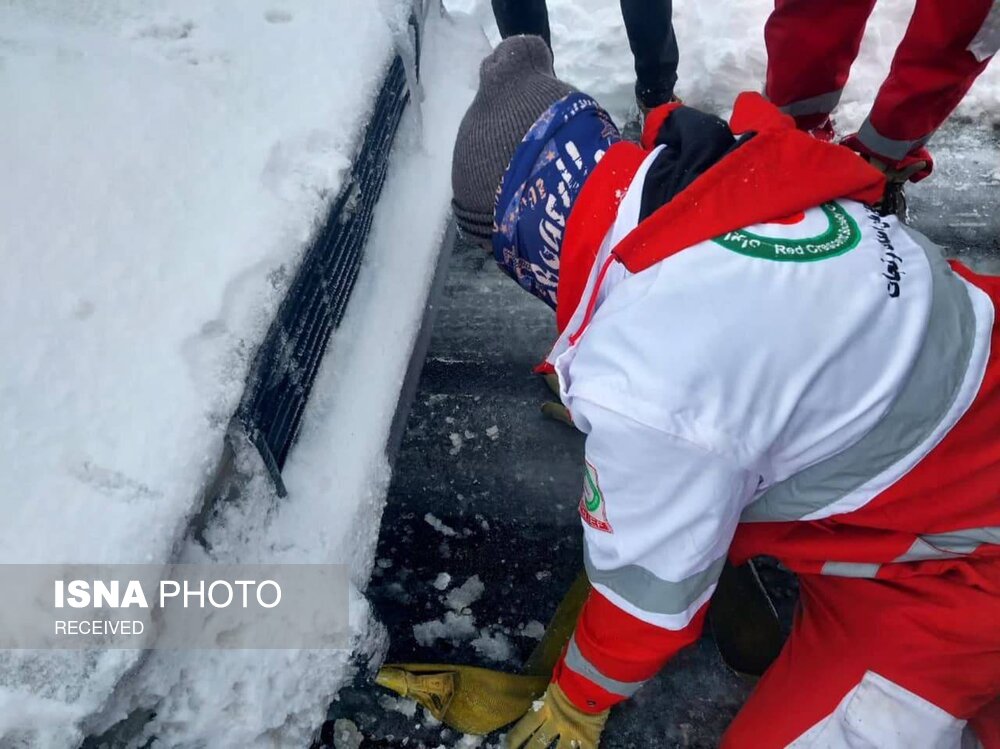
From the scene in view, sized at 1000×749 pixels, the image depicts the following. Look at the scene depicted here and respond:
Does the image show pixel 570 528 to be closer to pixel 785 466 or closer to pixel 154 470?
pixel 785 466

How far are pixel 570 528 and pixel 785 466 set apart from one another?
85 cm

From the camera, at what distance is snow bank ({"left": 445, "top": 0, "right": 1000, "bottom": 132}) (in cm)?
289

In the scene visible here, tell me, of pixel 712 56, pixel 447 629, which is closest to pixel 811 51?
pixel 712 56

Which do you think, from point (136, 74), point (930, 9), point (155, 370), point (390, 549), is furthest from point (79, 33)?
point (930, 9)

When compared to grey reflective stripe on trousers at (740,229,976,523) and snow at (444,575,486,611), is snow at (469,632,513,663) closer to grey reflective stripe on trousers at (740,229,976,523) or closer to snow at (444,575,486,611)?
snow at (444,575,486,611)

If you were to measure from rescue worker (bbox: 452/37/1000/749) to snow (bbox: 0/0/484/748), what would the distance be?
0.42 metres

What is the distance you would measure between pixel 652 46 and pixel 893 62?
763 millimetres

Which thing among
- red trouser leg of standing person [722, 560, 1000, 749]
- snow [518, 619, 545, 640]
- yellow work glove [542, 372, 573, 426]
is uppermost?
red trouser leg of standing person [722, 560, 1000, 749]

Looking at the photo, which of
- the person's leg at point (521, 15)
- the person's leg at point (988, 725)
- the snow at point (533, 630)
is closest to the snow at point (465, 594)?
the snow at point (533, 630)

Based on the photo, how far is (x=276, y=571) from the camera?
121cm

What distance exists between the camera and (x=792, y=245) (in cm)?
100

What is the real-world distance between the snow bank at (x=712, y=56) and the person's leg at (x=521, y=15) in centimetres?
33

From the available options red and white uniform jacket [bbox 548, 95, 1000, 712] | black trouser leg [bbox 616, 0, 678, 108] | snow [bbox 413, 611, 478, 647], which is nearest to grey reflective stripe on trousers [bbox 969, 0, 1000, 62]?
black trouser leg [bbox 616, 0, 678, 108]

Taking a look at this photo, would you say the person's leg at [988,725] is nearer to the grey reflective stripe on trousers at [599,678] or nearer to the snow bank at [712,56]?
the grey reflective stripe on trousers at [599,678]
